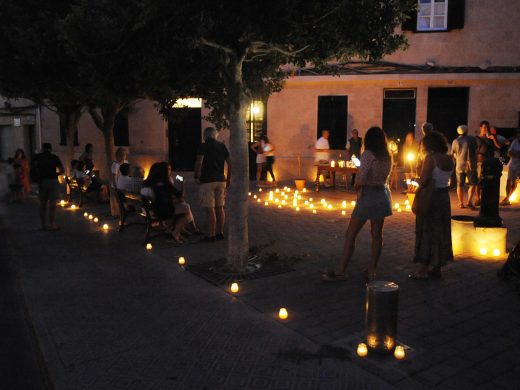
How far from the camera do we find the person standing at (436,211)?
19.8 feet

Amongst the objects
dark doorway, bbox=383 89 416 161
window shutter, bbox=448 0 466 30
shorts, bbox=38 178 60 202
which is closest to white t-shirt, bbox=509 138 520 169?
dark doorway, bbox=383 89 416 161

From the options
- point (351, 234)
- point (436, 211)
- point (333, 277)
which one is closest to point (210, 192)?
point (333, 277)

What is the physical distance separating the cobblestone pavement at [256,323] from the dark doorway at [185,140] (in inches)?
425

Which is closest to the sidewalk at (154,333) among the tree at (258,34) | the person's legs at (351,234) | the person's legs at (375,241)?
the tree at (258,34)

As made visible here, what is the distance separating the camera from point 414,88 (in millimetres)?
16281

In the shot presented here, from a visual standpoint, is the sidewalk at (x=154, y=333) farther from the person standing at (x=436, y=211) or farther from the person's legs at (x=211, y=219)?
the person standing at (x=436, y=211)

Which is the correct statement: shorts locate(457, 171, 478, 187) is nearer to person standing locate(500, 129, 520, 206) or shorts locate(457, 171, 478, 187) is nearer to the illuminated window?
person standing locate(500, 129, 520, 206)

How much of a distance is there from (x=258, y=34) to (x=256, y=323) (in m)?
3.10

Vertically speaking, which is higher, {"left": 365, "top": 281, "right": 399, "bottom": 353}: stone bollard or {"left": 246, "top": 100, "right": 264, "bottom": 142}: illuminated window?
{"left": 246, "top": 100, "right": 264, "bottom": 142}: illuminated window

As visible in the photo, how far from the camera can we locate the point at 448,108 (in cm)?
1612

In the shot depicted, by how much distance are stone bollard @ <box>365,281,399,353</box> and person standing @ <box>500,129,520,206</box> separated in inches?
333

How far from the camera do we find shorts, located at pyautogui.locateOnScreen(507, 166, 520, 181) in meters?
11.4

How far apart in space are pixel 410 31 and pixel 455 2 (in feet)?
5.00

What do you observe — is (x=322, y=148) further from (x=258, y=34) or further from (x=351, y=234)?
(x=258, y=34)
